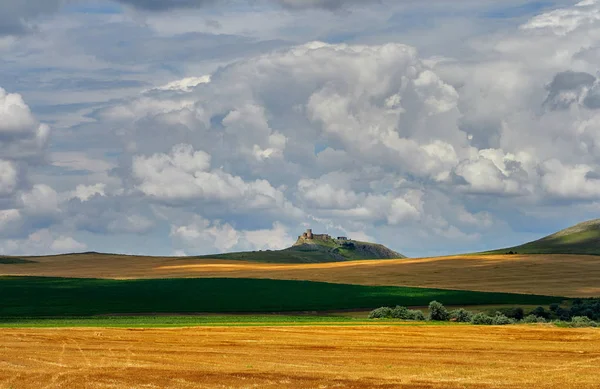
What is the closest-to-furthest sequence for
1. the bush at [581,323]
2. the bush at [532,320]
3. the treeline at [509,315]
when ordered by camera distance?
the bush at [581,323] < the treeline at [509,315] < the bush at [532,320]

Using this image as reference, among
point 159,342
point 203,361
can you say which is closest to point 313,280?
point 159,342

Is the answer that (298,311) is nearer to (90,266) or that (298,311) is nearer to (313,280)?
(313,280)

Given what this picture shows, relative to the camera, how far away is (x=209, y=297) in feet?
383

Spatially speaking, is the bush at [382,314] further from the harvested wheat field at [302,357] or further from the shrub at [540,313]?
the harvested wheat field at [302,357]

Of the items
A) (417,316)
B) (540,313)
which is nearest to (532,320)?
(540,313)

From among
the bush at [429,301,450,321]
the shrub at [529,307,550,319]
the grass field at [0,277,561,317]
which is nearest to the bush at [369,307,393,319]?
the bush at [429,301,450,321]

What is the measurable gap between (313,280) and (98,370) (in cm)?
10420

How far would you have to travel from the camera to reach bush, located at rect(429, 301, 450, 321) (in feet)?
299

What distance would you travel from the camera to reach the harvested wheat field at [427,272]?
129 metres

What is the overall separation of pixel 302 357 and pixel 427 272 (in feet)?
341

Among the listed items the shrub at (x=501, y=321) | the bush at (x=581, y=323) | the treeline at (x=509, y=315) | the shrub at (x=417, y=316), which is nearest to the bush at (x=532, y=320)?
the treeline at (x=509, y=315)

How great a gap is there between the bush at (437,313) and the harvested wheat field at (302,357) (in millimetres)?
16420

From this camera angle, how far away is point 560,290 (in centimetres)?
12025

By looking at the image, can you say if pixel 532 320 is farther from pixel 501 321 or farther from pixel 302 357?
pixel 302 357
